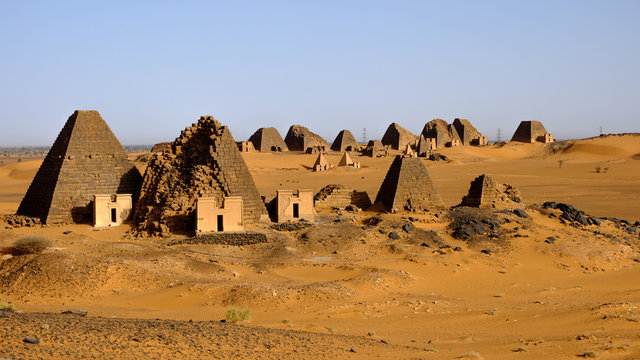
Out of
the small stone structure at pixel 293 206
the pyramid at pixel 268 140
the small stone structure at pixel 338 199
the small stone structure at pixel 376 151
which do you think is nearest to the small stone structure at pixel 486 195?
the small stone structure at pixel 338 199

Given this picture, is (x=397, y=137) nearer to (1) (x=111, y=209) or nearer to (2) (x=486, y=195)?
(2) (x=486, y=195)

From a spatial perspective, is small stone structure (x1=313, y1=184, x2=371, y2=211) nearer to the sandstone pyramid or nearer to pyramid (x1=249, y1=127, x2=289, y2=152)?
pyramid (x1=249, y1=127, x2=289, y2=152)

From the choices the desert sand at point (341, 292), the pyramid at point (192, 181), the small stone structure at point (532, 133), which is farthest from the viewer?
the small stone structure at point (532, 133)

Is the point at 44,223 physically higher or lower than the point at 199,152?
lower

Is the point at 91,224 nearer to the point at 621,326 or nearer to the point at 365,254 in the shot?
the point at 365,254

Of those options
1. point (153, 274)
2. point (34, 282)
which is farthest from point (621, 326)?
point (34, 282)

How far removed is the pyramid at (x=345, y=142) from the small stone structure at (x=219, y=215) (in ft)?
154

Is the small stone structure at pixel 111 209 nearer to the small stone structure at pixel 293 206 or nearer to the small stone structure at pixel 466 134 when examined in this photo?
the small stone structure at pixel 293 206

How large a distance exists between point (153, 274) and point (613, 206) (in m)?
22.9

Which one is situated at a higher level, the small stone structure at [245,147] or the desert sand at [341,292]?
the small stone structure at [245,147]

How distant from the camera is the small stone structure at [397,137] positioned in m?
68.1

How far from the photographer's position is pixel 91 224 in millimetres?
19719

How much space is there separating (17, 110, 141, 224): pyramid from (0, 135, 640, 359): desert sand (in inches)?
32.6

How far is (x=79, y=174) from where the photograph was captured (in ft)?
66.4
